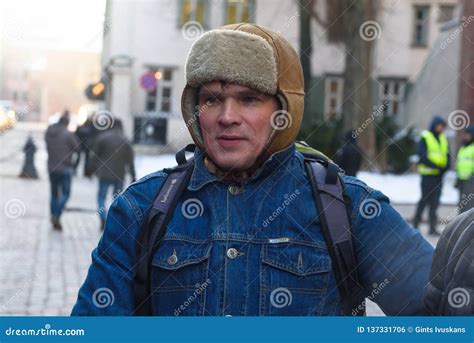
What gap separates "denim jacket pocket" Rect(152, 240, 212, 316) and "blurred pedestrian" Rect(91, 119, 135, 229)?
1063 centimetres

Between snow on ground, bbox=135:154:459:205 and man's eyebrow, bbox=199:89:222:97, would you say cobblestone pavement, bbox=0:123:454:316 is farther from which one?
man's eyebrow, bbox=199:89:222:97

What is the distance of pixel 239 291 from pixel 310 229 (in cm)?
23

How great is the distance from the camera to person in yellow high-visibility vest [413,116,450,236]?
1295 cm

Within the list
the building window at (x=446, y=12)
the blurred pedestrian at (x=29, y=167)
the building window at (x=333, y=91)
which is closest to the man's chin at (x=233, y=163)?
the blurred pedestrian at (x=29, y=167)

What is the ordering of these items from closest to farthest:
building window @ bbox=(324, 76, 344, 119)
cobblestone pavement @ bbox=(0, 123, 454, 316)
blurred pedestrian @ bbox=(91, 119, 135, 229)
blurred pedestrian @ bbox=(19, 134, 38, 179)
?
cobblestone pavement @ bbox=(0, 123, 454, 316) → blurred pedestrian @ bbox=(91, 119, 135, 229) → blurred pedestrian @ bbox=(19, 134, 38, 179) → building window @ bbox=(324, 76, 344, 119)

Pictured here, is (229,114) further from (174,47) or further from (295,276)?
(174,47)

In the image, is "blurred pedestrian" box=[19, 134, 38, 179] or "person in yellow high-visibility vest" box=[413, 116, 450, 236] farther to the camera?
"blurred pedestrian" box=[19, 134, 38, 179]

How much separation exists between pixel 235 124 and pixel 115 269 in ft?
1.49

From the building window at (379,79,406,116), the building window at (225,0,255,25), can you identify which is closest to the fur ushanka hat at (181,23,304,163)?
the building window at (225,0,255,25)

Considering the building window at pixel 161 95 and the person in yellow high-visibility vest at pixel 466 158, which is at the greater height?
the person in yellow high-visibility vest at pixel 466 158

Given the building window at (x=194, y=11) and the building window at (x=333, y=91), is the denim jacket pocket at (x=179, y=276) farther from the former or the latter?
the building window at (x=333, y=91)

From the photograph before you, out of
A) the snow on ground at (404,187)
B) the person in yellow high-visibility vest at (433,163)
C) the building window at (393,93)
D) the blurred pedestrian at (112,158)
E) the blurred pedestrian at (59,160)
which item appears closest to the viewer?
the person in yellow high-visibility vest at (433,163)

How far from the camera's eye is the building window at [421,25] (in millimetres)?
34531
